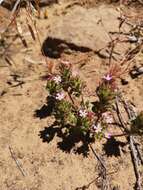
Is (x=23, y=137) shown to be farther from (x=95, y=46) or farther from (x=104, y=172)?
(x=95, y=46)

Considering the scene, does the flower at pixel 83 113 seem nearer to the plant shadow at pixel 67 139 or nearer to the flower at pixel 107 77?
the plant shadow at pixel 67 139

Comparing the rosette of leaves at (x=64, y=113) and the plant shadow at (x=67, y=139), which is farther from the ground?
the rosette of leaves at (x=64, y=113)

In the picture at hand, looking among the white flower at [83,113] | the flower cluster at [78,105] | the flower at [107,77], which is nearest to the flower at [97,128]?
the flower cluster at [78,105]

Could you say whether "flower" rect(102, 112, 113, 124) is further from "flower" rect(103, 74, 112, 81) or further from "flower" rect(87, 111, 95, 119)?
"flower" rect(103, 74, 112, 81)

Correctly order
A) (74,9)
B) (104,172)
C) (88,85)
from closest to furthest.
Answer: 1. (104,172)
2. (88,85)
3. (74,9)

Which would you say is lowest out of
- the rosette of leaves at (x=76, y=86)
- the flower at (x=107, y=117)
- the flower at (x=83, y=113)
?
the flower at (x=107, y=117)

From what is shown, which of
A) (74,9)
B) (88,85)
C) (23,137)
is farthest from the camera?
(74,9)

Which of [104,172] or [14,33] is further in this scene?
[14,33]

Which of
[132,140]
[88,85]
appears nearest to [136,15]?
[88,85]
